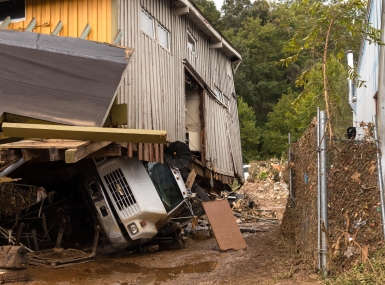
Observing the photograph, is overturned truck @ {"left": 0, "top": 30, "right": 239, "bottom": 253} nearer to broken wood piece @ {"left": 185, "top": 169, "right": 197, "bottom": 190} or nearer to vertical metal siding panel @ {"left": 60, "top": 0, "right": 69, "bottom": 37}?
broken wood piece @ {"left": 185, "top": 169, "right": 197, "bottom": 190}

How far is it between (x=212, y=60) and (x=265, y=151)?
28457 millimetres

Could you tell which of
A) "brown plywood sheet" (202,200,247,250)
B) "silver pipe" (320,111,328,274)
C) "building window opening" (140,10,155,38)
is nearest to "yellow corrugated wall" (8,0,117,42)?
"building window opening" (140,10,155,38)

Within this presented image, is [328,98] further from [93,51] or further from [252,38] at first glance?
[252,38]

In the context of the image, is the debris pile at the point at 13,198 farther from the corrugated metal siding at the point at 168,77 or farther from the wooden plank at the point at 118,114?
the corrugated metal siding at the point at 168,77

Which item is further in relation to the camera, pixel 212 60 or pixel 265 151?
pixel 265 151

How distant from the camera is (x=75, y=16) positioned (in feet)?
40.0

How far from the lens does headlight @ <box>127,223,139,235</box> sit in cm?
1091

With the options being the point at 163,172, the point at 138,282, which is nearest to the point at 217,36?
the point at 163,172

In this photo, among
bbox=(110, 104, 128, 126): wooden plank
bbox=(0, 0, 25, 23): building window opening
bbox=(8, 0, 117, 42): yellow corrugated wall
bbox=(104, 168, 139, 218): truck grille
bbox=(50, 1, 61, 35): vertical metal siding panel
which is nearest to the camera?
bbox=(110, 104, 128, 126): wooden plank

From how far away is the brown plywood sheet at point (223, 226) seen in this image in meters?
11.6

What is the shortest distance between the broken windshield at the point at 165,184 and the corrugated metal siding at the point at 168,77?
1108mm

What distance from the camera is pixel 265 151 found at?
1850 inches

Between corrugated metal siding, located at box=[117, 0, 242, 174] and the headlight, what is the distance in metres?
2.36

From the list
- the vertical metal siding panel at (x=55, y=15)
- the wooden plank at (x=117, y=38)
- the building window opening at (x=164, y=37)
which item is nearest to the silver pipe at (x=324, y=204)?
the wooden plank at (x=117, y=38)
